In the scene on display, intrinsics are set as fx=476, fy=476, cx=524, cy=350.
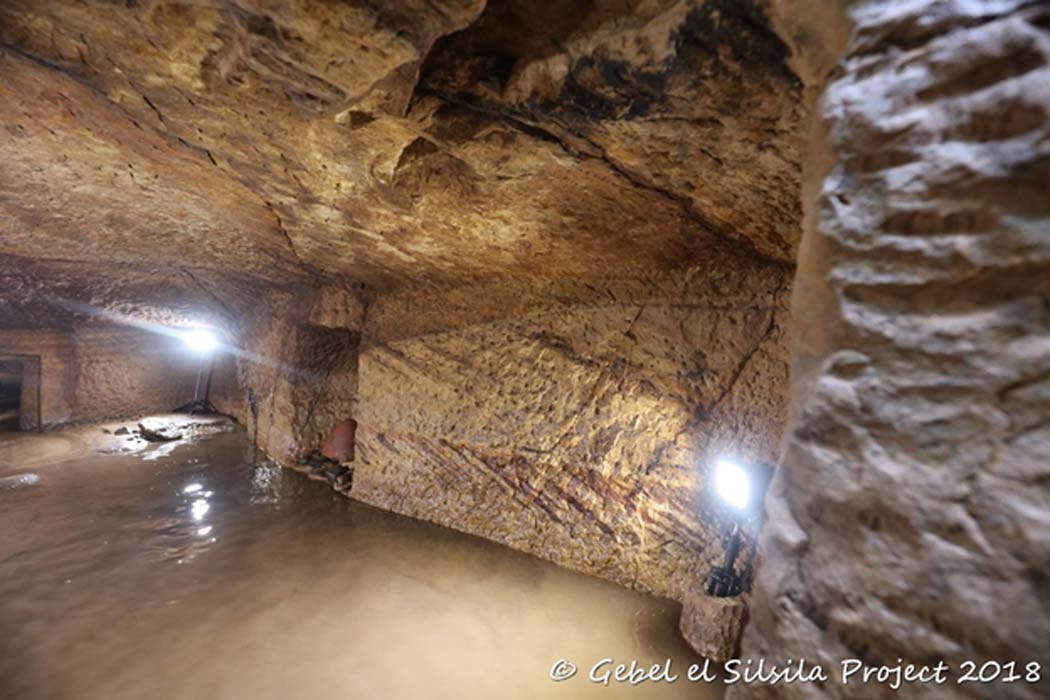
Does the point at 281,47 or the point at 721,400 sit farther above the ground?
the point at 281,47

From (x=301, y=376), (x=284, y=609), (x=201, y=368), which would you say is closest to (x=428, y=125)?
(x=284, y=609)

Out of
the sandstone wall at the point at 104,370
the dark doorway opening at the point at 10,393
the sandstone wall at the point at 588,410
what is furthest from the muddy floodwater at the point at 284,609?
the dark doorway opening at the point at 10,393

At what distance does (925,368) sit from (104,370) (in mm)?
10805

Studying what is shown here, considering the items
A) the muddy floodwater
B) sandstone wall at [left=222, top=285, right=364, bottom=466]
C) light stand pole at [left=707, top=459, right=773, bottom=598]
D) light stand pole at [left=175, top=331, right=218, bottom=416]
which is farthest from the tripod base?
light stand pole at [left=175, top=331, right=218, bottom=416]

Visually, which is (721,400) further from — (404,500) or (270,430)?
(270,430)

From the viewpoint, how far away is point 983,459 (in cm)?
99

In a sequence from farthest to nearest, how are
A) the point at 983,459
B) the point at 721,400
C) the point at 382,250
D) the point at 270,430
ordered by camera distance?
1. the point at 270,430
2. the point at 382,250
3. the point at 721,400
4. the point at 983,459

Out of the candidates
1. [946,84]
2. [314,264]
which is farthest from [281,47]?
[314,264]

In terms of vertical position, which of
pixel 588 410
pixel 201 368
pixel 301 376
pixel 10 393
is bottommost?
pixel 10 393

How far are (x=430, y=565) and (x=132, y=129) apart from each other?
3.44 meters

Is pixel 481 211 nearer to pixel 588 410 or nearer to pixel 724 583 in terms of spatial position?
pixel 588 410

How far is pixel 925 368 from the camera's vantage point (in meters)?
1.06

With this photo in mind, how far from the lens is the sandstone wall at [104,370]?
7445mm

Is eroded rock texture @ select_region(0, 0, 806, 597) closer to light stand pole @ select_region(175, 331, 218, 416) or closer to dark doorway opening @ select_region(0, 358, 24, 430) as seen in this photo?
dark doorway opening @ select_region(0, 358, 24, 430)
